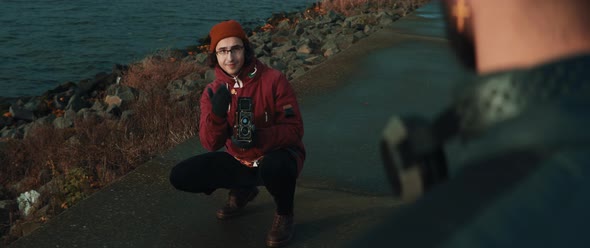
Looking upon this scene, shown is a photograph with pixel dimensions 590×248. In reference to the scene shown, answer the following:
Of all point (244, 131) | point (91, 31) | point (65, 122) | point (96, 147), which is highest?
point (244, 131)

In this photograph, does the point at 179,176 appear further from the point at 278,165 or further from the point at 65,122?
the point at 65,122

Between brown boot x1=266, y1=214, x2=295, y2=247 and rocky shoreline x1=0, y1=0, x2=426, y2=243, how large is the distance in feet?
5.42

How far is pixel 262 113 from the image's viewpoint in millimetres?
3666

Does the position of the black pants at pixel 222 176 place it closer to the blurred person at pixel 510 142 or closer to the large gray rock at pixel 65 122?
the blurred person at pixel 510 142

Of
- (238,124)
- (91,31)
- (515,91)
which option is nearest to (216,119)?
(238,124)

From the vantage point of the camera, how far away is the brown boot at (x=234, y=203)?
3955 millimetres

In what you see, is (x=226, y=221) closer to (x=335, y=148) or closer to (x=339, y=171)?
(x=339, y=171)

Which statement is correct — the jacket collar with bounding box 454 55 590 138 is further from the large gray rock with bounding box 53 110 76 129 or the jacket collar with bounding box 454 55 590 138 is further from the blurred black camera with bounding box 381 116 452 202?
the large gray rock with bounding box 53 110 76 129

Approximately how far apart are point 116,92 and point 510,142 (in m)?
8.94

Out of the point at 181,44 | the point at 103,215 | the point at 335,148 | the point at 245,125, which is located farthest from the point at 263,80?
the point at 181,44

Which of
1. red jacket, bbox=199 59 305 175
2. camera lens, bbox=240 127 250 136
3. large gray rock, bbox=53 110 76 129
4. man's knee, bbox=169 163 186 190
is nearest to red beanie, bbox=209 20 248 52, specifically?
red jacket, bbox=199 59 305 175

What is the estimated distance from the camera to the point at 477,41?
0.58 meters

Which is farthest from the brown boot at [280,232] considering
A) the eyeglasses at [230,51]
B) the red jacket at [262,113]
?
the eyeglasses at [230,51]

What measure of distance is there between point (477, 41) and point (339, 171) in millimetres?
4291
